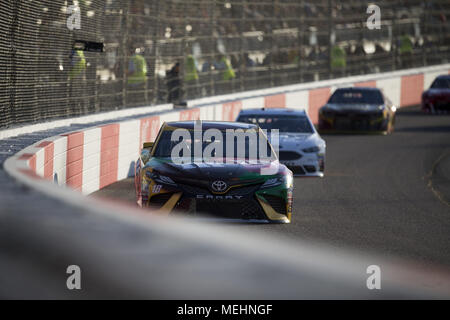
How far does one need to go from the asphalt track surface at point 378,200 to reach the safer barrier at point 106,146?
35cm

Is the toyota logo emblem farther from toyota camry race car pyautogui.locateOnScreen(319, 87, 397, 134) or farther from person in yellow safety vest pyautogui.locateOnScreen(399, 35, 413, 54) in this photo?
person in yellow safety vest pyautogui.locateOnScreen(399, 35, 413, 54)

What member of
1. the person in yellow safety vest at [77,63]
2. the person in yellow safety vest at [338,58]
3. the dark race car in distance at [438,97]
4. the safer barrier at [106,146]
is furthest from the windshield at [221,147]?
the dark race car in distance at [438,97]

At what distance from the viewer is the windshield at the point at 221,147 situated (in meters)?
11.4

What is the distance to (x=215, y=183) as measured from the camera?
10375mm

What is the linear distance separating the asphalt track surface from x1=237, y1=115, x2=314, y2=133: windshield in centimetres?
94

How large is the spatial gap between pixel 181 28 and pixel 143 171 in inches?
524

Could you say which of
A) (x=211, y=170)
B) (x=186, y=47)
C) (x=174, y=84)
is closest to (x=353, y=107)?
(x=186, y=47)

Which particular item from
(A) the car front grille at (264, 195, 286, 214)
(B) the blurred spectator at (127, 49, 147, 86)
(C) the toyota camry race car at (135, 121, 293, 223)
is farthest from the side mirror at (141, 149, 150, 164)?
(B) the blurred spectator at (127, 49, 147, 86)

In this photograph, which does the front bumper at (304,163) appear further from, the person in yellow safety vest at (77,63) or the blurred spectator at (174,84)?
the blurred spectator at (174,84)

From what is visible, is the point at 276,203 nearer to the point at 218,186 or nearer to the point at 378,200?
the point at 218,186

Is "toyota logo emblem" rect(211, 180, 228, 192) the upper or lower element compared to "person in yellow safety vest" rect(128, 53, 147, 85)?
lower

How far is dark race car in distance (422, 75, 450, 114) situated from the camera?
33375 mm

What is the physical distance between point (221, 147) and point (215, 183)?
130 cm
